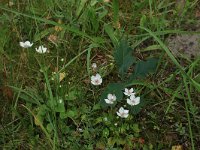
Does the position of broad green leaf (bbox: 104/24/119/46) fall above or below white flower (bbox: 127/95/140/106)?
above

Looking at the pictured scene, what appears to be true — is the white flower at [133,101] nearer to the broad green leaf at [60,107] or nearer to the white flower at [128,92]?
the white flower at [128,92]

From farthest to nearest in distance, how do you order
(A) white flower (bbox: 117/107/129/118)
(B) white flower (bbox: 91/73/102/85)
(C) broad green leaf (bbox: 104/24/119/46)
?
(C) broad green leaf (bbox: 104/24/119/46)
(B) white flower (bbox: 91/73/102/85)
(A) white flower (bbox: 117/107/129/118)

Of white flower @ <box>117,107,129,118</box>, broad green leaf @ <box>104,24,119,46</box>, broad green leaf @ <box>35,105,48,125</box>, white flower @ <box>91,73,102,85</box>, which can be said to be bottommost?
white flower @ <box>117,107,129,118</box>

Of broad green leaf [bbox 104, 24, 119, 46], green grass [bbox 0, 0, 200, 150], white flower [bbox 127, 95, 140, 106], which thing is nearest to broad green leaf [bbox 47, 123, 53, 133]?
green grass [bbox 0, 0, 200, 150]

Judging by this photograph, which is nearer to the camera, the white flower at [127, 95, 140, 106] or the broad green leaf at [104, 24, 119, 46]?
the white flower at [127, 95, 140, 106]

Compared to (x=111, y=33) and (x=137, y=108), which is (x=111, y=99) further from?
(x=111, y=33)

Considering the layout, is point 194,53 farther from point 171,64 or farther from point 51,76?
point 51,76

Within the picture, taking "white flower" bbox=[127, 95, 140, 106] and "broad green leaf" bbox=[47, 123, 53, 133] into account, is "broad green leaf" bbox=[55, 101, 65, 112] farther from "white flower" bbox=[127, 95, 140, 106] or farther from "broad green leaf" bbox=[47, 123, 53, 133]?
"white flower" bbox=[127, 95, 140, 106]

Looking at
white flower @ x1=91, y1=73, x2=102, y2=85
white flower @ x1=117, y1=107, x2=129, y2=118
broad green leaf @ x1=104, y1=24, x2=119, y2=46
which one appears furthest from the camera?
broad green leaf @ x1=104, y1=24, x2=119, y2=46

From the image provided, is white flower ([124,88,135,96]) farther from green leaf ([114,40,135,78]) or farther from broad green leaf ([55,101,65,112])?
broad green leaf ([55,101,65,112])
